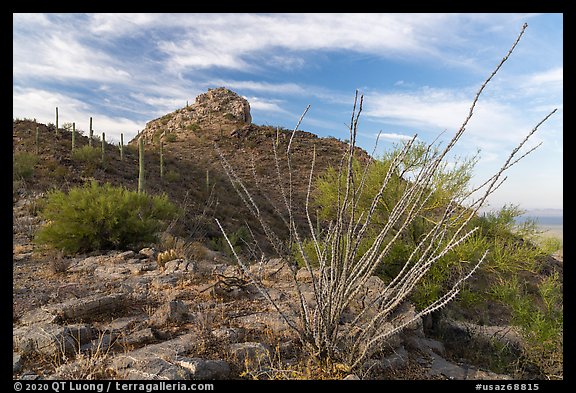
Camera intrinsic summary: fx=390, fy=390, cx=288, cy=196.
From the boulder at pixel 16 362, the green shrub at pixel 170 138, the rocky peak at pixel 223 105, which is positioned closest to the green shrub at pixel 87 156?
the green shrub at pixel 170 138

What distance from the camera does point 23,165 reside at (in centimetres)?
1797

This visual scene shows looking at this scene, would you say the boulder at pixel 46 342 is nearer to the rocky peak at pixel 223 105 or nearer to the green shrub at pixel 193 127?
the green shrub at pixel 193 127

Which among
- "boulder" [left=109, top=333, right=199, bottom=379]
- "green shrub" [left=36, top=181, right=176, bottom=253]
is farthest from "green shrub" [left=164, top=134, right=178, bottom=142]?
"boulder" [left=109, top=333, right=199, bottom=379]

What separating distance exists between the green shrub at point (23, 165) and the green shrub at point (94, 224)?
8.38m

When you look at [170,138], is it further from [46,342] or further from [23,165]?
[46,342]

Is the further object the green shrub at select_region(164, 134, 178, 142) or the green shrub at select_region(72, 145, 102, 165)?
the green shrub at select_region(164, 134, 178, 142)

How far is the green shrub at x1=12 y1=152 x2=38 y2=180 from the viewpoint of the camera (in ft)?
57.2

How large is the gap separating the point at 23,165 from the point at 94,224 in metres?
11.1

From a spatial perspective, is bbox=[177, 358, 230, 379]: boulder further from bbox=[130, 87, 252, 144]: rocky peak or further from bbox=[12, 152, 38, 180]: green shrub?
bbox=[130, 87, 252, 144]: rocky peak

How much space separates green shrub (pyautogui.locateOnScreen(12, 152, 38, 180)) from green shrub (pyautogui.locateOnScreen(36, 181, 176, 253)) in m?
8.38

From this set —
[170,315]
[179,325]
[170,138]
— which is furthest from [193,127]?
[179,325]

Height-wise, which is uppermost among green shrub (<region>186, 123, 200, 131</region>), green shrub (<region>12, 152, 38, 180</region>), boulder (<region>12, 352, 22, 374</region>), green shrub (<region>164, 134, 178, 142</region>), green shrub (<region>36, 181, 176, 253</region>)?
green shrub (<region>186, 123, 200, 131</region>)
